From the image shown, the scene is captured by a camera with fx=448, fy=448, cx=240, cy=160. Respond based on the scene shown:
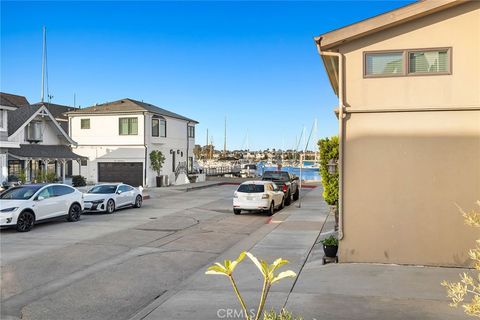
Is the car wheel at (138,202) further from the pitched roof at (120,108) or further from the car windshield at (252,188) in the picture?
the pitched roof at (120,108)

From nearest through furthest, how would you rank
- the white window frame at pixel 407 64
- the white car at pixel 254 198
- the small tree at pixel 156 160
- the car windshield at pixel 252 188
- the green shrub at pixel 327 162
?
the white window frame at pixel 407 64, the green shrub at pixel 327 162, the white car at pixel 254 198, the car windshield at pixel 252 188, the small tree at pixel 156 160

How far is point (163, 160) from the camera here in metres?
38.3

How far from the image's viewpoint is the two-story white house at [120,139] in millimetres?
36500

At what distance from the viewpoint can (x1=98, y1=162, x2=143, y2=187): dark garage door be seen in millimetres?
36656

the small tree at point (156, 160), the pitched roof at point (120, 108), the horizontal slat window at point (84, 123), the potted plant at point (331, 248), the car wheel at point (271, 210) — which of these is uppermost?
the pitched roof at point (120, 108)

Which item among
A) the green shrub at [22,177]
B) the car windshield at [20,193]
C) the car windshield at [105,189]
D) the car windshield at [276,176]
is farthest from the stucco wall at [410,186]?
the green shrub at [22,177]

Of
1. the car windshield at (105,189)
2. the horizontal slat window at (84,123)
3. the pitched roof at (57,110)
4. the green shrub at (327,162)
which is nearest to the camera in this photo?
the green shrub at (327,162)

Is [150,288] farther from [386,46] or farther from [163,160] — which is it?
[163,160]

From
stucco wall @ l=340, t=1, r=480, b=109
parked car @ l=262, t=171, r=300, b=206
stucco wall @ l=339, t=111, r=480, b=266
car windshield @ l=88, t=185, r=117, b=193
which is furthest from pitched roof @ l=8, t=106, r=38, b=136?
stucco wall @ l=339, t=111, r=480, b=266

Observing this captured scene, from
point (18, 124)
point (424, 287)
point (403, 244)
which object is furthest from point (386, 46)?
point (18, 124)

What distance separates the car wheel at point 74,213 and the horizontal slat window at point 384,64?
41.8 feet

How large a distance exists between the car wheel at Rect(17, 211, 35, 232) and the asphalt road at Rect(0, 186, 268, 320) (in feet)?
0.83

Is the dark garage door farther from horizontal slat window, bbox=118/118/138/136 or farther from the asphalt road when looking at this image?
the asphalt road

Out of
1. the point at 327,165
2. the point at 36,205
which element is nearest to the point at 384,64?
the point at 327,165
